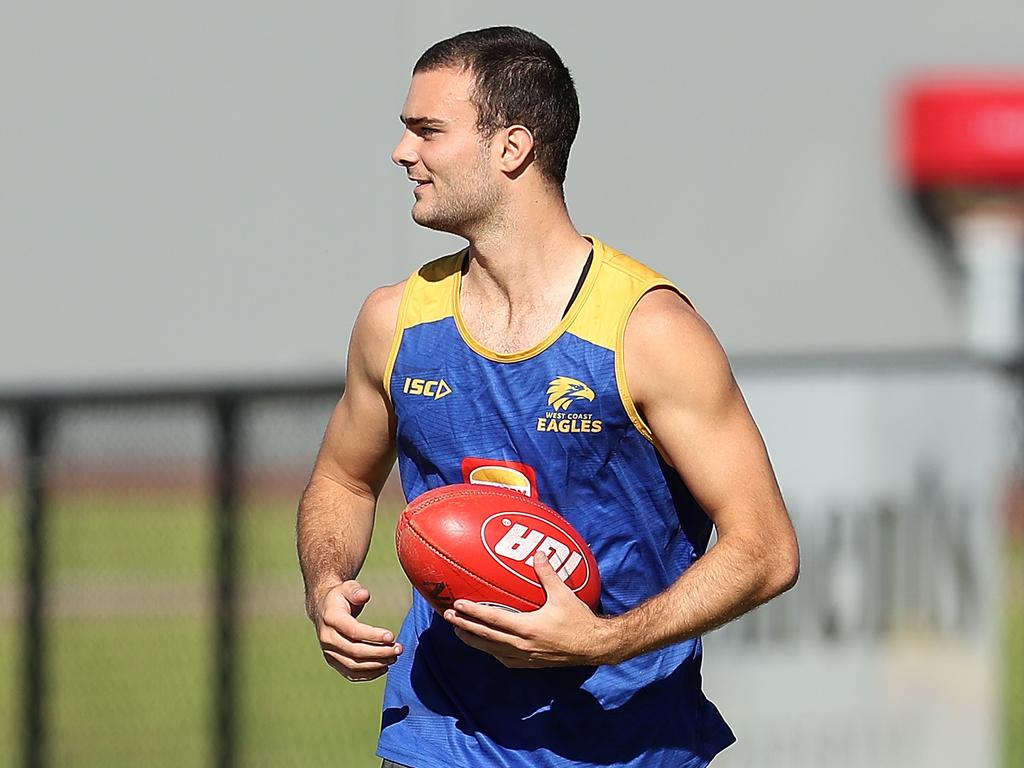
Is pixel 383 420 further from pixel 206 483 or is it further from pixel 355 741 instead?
pixel 355 741

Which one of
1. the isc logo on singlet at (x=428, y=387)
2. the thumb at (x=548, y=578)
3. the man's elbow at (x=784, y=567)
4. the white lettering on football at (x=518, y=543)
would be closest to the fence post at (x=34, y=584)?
the isc logo on singlet at (x=428, y=387)

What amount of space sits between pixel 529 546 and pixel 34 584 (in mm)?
3627

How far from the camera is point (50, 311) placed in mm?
13773

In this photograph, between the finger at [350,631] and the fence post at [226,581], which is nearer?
the finger at [350,631]

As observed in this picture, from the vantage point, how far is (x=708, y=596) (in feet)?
11.4

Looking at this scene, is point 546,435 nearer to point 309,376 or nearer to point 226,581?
point 226,581

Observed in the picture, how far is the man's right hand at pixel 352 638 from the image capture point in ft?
11.3

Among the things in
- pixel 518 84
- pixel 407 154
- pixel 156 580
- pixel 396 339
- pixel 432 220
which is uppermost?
pixel 518 84

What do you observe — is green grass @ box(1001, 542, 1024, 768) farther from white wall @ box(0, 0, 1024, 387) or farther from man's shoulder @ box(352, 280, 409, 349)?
man's shoulder @ box(352, 280, 409, 349)

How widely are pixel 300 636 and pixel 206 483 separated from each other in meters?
0.69

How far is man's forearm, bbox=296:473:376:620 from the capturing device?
12.6 feet

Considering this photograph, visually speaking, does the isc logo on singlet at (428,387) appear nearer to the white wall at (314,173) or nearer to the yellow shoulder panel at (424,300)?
the yellow shoulder panel at (424,300)

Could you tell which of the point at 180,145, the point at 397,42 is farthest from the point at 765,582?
the point at 180,145

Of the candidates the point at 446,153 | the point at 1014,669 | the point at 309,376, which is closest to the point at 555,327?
the point at 446,153
